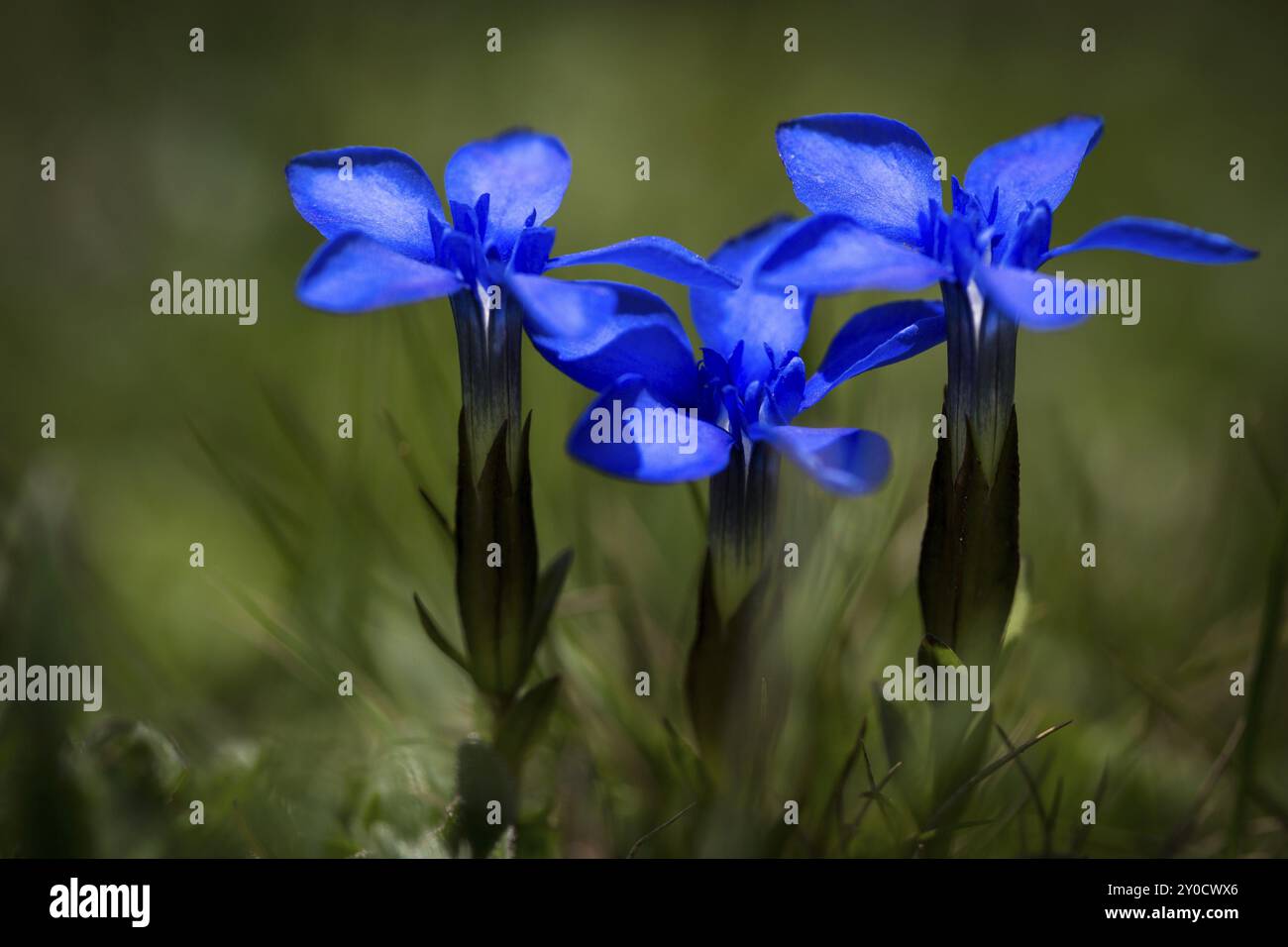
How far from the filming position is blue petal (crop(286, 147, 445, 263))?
152 centimetres

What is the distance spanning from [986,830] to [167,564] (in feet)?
5.69

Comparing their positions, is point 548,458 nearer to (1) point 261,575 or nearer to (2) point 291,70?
(1) point 261,575

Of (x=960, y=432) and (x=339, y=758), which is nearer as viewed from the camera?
(x=960, y=432)

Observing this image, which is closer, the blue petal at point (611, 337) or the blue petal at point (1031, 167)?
the blue petal at point (611, 337)

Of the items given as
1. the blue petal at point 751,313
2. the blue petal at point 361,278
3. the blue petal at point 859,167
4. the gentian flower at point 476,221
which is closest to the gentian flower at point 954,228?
the blue petal at point 859,167

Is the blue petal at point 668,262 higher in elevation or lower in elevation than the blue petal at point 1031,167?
lower

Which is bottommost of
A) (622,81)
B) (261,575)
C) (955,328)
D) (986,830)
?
(986,830)

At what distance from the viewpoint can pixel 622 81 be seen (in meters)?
4.16

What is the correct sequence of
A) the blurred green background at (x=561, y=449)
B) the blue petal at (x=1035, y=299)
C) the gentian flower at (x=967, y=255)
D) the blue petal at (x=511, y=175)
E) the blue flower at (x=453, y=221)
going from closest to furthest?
1. the blue petal at (x=1035, y=299)
2. the blue flower at (x=453, y=221)
3. the gentian flower at (x=967, y=255)
4. the blue petal at (x=511, y=175)
5. the blurred green background at (x=561, y=449)

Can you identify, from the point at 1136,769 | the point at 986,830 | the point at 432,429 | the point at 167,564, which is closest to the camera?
the point at 986,830

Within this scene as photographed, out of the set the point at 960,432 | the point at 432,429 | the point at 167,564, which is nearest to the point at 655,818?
the point at 960,432

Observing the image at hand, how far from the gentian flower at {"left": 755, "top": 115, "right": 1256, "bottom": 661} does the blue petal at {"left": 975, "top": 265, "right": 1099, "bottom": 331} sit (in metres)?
0.06

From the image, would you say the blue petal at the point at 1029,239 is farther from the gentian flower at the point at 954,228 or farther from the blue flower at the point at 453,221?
the blue flower at the point at 453,221

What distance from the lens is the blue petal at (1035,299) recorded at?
1.23 meters
